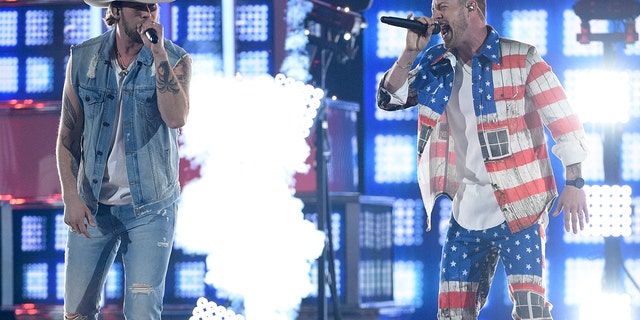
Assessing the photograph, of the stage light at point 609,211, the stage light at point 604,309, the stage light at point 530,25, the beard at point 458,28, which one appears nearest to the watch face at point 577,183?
the beard at point 458,28

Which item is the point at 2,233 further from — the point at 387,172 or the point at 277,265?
the point at 387,172

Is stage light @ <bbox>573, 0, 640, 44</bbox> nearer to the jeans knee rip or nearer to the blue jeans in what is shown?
the blue jeans

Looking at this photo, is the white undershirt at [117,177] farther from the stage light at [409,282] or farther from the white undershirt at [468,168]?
the stage light at [409,282]

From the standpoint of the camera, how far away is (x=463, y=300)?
10.8 ft

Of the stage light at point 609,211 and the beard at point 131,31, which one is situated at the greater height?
the beard at point 131,31

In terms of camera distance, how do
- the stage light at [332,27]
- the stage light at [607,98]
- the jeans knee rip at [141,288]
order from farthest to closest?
the stage light at [607,98] < the stage light at [332,27] < the jeans knee rip at [141,288]

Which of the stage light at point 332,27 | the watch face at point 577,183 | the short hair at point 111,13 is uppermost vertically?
the stage light at point 332,27

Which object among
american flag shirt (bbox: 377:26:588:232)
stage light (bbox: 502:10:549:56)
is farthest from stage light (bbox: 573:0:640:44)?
american flag shirt (bbox: 377:26:588:232)

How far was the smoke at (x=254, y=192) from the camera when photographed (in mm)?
6543

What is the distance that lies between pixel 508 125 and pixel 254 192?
140 inches

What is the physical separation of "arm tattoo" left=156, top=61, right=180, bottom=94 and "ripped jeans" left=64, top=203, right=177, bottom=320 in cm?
41

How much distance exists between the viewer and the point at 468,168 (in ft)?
11.0

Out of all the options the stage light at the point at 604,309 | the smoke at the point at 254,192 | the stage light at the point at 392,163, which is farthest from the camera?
the stage light at the point at 392,163

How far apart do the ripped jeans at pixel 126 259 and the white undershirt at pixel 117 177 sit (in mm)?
30
